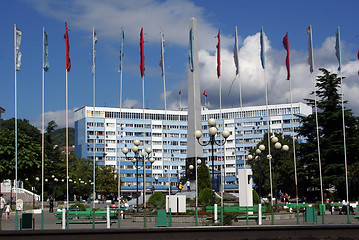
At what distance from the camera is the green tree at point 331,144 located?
175 feet

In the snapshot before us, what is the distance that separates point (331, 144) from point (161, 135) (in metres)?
74.6

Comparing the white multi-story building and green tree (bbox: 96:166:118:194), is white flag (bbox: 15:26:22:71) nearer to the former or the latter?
green tree (bbox: 96:166:118:194)

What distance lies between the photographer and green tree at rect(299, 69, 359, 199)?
5347cm

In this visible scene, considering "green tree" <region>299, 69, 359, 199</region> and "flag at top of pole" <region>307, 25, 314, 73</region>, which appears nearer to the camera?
"flag at top of pole" <region>307, 25, 314, 73</region>

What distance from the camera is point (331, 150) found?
5409cm

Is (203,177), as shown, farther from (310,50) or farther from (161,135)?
(161,135)

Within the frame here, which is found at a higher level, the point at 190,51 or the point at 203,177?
the point at 190,51

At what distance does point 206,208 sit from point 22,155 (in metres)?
22.5

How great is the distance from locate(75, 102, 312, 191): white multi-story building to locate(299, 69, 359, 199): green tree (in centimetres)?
5680

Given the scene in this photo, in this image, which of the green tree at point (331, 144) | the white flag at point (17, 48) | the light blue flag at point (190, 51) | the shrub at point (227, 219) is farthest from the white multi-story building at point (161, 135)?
the shrub at point (227, 219)

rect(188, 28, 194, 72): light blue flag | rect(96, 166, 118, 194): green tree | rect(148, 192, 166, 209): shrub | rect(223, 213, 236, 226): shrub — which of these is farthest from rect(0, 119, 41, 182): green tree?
rect(96, 166, 118, 194): green tree

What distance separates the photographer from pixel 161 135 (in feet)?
415

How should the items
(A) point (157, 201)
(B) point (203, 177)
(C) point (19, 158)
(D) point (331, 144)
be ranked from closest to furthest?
1. (A) point (157, 201)
2. (C) point (19, 158)
3. (B) point (203, 177)
4. (D) point (331, 144)

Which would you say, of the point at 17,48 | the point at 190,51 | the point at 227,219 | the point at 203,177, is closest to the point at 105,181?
the point at 203,177
